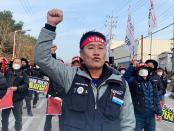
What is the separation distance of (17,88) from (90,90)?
→ 20.9 feet

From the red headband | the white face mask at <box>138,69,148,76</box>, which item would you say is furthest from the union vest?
the white face mask at <box>138,69,148,76</box>

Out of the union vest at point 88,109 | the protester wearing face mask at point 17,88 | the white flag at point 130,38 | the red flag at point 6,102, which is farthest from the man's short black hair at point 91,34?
the white flag at point 130,38

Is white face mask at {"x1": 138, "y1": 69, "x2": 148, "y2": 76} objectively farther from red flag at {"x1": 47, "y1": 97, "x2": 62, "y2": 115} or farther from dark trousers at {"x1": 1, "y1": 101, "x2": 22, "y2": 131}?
dark trousers at {"x1": 1, "y1": 101, "x2": 22, "y2": 131}

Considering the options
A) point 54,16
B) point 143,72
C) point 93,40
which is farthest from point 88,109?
point 143,72

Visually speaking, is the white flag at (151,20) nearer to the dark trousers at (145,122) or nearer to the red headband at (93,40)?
the dark trousers at (145,122)

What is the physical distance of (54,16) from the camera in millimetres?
3445

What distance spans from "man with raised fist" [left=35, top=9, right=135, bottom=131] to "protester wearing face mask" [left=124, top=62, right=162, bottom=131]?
436 cm

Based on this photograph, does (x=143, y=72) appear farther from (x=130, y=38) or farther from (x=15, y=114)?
(x=130, y=38)

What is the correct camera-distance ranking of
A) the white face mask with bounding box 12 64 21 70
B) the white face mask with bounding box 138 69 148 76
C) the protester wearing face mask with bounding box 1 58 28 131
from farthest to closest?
the white face mask with bounding box 12 64 21 70 < the protester wearing face mask with bounding box 1 58 28 131 < the white face mask with bounding box 138 69 148 76

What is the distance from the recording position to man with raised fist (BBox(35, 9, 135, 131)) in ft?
11.7

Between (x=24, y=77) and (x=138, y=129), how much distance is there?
9.92 feet

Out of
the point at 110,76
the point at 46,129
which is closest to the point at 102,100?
the point at 110,76

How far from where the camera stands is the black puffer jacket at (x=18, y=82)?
32.4 ft

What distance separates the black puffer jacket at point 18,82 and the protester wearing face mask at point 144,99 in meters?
2.57
